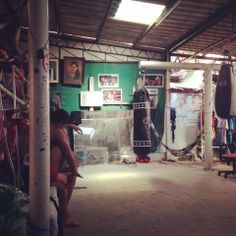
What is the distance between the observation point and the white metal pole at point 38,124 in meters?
2.88

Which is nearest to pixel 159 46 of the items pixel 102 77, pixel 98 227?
pixel 102 77

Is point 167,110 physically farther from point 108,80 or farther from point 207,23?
point 207,23

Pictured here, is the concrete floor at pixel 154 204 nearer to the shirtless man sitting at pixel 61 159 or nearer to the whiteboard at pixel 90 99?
the shirtless man sitting at pixel 61 159

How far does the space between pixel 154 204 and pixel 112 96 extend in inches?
253

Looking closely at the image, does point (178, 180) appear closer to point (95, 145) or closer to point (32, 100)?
point (95, 145)

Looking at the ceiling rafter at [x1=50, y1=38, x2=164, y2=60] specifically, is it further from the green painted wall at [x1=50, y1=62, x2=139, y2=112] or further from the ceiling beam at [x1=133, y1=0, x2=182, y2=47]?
the ceiling beam at [x1=133, y1=0, x2=182, y2=47]

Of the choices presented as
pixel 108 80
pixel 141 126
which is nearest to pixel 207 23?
pixel 141 126

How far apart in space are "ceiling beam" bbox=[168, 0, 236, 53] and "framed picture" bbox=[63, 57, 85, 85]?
9.68 ft

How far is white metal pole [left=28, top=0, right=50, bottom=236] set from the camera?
2.88 meters

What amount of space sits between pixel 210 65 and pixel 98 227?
5.99 meters

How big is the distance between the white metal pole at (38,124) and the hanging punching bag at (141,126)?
188 inches

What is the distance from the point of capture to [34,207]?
2895mm

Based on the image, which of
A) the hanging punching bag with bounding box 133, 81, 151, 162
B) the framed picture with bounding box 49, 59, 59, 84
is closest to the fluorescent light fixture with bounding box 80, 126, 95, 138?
the framed picture with bounding box 49, 59, 59, 84

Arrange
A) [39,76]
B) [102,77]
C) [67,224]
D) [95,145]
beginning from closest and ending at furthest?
[39,76], [67,224], [95,145], [102,77]
